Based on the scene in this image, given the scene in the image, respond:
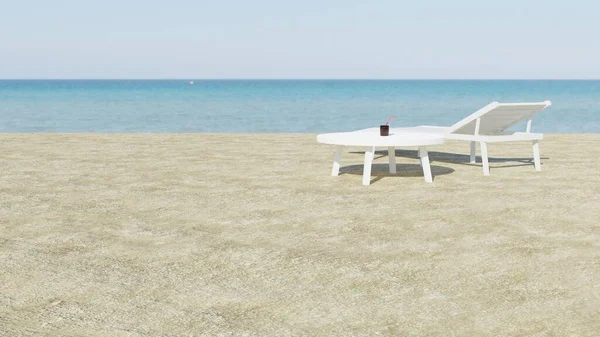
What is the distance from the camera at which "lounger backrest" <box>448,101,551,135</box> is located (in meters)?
7.75

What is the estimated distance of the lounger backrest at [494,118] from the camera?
7.75 meters

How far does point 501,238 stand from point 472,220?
57cm

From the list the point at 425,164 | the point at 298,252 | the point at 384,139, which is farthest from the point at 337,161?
the point at 298,252

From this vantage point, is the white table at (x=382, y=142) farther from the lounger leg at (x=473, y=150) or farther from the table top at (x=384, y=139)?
the lounger leg at (x=473, y=150)

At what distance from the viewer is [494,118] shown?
805 centimetres

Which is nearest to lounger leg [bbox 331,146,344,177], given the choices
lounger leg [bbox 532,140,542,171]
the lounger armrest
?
the lounger armrest

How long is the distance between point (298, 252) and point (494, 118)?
4082 mm

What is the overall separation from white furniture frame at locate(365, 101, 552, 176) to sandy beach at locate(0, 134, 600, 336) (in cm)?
38

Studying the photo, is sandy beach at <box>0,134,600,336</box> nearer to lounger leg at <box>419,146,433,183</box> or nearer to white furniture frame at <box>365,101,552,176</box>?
lounger leg at <box>419,146,433,183</box>

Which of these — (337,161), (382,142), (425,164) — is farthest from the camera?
(337,161)

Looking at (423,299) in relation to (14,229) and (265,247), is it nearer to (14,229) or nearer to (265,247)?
(265,247)

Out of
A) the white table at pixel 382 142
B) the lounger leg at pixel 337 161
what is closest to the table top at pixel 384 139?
the white table at pixel 382 142

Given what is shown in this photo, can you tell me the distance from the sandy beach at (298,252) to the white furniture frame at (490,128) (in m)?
0.38

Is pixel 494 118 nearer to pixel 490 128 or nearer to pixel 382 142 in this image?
pixel 490 128
